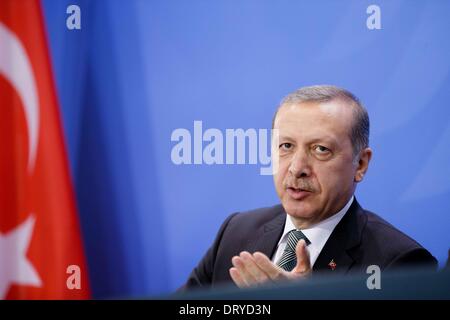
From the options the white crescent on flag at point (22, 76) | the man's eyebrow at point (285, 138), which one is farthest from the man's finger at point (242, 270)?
the white crescent on flag at point (22, 76)

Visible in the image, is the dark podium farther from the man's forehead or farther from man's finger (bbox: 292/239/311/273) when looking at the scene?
the man's forehead

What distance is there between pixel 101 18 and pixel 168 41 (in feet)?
1.10

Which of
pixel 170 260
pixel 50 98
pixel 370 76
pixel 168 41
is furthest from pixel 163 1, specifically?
pixel 170 260

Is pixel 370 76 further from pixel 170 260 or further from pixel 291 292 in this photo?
pixel 170 260

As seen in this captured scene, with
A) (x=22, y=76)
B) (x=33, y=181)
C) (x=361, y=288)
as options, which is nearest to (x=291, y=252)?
(x=361, y=288)

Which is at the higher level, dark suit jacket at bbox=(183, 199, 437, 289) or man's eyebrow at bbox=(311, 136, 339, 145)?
man's eyebrow at bbox=(311, 136, 339, 145)

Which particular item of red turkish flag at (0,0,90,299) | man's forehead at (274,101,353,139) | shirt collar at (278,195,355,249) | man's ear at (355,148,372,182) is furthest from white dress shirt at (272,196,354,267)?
red turkish flag at (0,0,90,299)

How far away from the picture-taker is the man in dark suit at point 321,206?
2.72 meters

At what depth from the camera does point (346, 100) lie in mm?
2770

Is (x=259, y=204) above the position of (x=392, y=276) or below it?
above

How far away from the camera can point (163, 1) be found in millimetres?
2895

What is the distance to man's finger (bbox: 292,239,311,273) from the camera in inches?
106

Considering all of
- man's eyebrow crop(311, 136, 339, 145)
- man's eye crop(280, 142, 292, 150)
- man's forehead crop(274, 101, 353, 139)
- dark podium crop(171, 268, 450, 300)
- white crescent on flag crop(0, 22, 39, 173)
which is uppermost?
white crescent on flag crop(0, 22, 39, 173)

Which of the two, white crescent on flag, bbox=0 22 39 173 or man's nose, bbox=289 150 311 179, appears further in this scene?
white crescent on flag, bbox=0 22 39 173
